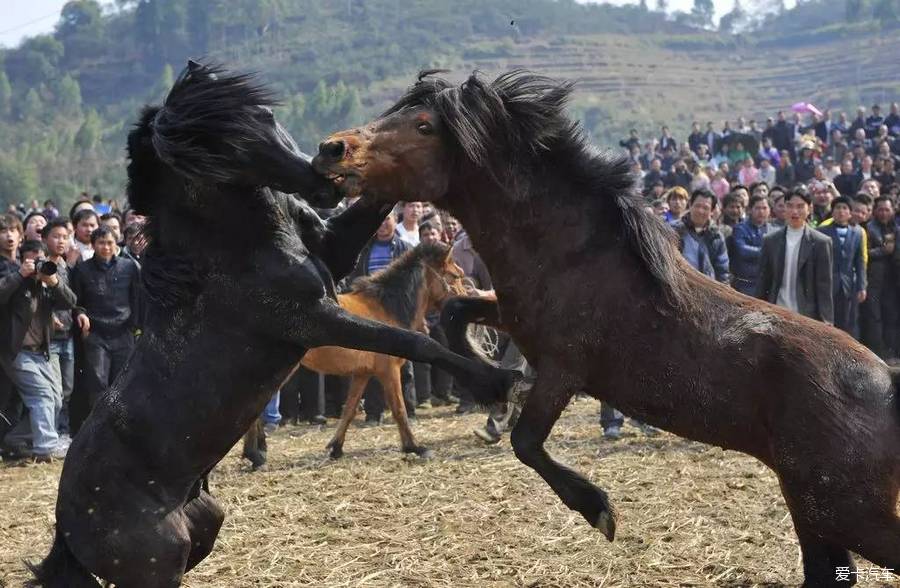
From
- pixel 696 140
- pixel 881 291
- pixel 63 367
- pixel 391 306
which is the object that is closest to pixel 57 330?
pixel 63 367

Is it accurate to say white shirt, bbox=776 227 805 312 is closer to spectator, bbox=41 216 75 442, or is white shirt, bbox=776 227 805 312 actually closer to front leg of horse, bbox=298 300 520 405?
front leg of horse, bbox=298 300 520 405

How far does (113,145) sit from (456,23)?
126 feet

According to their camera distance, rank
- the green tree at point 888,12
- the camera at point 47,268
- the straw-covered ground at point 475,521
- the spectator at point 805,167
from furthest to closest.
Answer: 1. the green tree at point 888,12
2. the spectator at point 805,167
3. the camera at point 47,268
4. the straw-covered ground at point 475,521

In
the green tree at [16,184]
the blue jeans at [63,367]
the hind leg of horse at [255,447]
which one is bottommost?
the green tree at [16,184]

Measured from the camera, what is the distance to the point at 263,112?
4.10m

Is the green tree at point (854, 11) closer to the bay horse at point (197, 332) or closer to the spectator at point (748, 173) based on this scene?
the spectator at point (748, 173)

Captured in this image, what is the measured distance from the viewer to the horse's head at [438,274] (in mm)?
9734

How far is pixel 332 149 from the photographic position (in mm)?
4004

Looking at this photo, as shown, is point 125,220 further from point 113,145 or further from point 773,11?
point 773,11

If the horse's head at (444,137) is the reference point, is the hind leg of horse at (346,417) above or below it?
below

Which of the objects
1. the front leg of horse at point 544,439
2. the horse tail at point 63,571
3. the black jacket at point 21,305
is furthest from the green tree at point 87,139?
the front leg of horse at point 544,439

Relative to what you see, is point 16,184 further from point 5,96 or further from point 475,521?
point 475,521

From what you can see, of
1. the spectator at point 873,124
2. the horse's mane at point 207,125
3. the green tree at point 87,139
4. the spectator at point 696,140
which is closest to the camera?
the horse's mane at point 207,125

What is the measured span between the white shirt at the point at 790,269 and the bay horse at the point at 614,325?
5075mm
